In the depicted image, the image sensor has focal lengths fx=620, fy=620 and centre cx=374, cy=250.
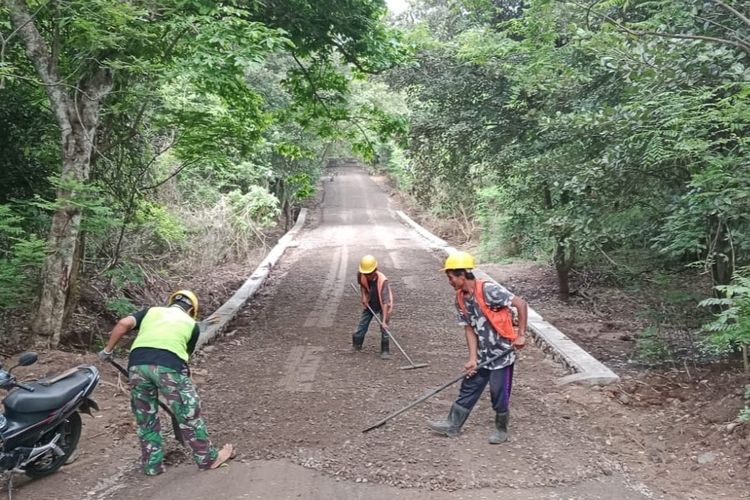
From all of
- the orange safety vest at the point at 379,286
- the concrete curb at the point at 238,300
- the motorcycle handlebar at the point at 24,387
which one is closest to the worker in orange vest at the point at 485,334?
the orange safety vest at the point at 379,286

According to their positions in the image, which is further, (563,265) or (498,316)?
(563,265)

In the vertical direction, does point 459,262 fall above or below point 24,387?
above

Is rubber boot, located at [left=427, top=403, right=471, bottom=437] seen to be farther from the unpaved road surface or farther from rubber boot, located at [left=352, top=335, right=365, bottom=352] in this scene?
rubber boot, located at [left=352, top=335, right=365, bottom=352]

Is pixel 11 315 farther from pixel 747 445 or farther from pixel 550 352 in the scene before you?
pixel 747 445

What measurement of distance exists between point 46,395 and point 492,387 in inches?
142

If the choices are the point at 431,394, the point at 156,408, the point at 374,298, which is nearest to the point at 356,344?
the point at 374,298

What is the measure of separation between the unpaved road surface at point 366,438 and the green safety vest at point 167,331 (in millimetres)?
1040

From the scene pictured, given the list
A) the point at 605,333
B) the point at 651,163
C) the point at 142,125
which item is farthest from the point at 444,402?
the point at 142,125

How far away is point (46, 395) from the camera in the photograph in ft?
15.4

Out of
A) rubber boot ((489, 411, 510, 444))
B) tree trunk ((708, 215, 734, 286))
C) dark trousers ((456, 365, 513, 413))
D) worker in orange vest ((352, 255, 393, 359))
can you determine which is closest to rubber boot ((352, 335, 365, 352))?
worker in orange vest ((352, 255, 393, 359))

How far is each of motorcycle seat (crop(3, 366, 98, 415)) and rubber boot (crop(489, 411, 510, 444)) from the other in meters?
3.46

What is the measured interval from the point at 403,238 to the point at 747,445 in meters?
18.9

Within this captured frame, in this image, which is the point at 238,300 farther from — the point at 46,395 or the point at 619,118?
the point at 619,118

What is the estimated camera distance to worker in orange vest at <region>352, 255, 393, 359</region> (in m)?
8.08
